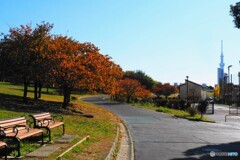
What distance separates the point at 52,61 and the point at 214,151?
17.4 metres

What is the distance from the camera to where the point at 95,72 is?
29297 mm

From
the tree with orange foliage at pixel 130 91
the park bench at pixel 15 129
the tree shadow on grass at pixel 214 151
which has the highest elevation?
the tree with orange foliage at pixel 130 91

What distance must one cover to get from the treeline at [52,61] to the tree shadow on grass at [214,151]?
15191 mm

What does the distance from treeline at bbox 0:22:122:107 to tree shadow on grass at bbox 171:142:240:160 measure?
15191 mm

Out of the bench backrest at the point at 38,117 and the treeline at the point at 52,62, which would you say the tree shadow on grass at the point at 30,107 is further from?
the bench backrest at the point at 38,117

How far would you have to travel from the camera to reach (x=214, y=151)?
12.8 m

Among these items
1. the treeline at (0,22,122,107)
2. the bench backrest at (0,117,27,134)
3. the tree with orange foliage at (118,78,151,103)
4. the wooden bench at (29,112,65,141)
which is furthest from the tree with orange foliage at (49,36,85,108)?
the tree with orange foliage at (118,78,151,103)

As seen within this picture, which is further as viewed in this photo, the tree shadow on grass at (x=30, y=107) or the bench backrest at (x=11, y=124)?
the tree shadow on grass at (x=30, y=107)

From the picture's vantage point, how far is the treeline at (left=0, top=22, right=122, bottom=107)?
92.1 ft

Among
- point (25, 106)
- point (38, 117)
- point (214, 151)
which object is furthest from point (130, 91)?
point (38, 117)

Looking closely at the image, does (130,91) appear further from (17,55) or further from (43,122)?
(43,122)

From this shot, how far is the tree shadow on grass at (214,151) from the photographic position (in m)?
11.5

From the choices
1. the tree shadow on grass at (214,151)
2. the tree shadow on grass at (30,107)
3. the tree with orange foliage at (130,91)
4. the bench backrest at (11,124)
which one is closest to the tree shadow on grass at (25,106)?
the tree shadow on grass at (30,107)

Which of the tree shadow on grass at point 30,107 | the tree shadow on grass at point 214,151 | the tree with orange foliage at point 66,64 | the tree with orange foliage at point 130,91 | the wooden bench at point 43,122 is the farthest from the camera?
the tree with orange foliage at point 130,91
